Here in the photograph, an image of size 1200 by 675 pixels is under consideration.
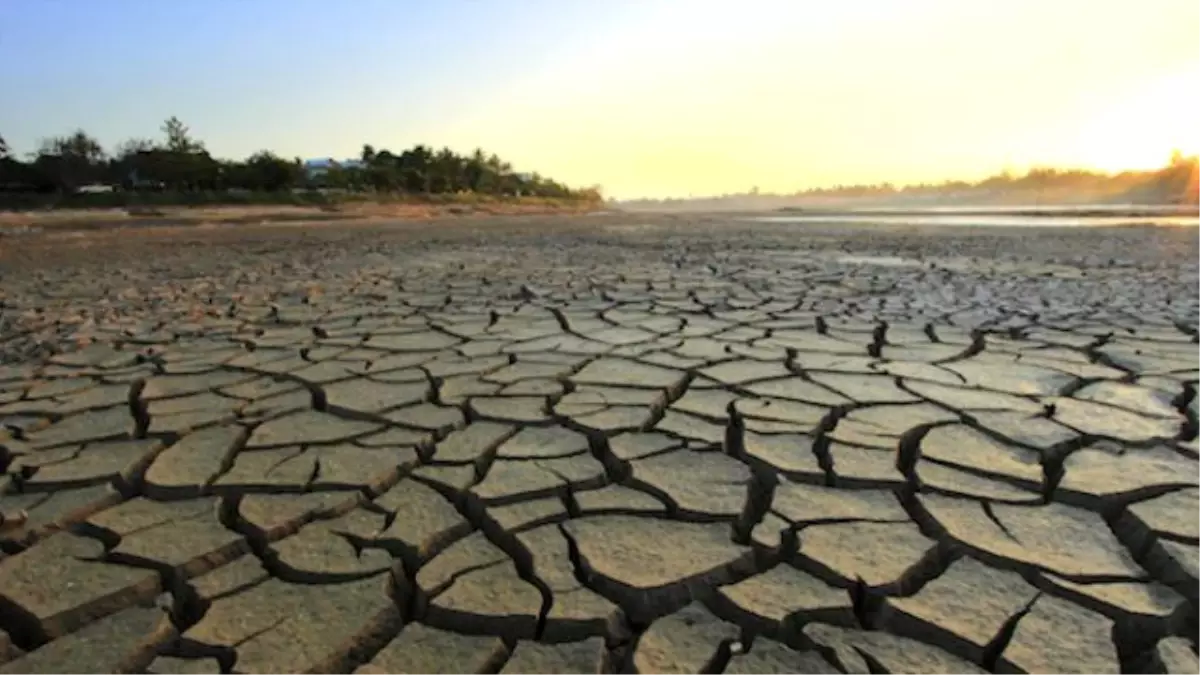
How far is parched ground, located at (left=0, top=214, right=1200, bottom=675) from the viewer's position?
125cm

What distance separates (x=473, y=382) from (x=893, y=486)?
149cm

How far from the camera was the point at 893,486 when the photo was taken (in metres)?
1.80

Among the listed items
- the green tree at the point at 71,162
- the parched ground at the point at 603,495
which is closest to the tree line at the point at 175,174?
the green tree at the point at 71,162

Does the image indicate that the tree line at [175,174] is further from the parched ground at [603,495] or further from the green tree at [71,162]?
the parched ground at [603,495]

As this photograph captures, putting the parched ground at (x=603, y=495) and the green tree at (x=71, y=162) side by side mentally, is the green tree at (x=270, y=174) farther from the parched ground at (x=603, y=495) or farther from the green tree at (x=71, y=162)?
the parched ground at (x=603, y=495)

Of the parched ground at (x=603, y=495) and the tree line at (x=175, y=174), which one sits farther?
the tree line at (x=175, y=174)

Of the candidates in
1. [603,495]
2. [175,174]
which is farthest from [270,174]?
[603,495]

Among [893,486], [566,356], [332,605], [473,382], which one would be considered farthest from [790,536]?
[566,356]

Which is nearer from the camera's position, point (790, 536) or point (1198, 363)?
point (790, 536)

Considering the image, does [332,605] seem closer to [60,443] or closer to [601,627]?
[601,627]

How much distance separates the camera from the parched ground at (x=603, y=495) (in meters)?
1.25

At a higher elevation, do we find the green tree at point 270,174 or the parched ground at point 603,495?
the green tree at point 270,174

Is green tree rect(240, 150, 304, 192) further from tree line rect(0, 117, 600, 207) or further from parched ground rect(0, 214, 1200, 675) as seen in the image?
parched ground rect(0, 214, 1200, 675)

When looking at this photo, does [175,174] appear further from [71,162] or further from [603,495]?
[603,495]
